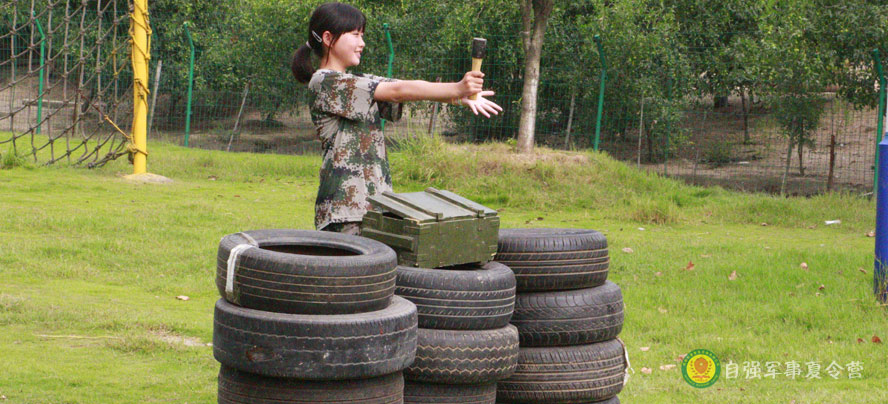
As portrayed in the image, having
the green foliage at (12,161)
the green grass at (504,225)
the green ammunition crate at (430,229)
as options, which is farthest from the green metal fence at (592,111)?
the green ammunition crate at (430,229)

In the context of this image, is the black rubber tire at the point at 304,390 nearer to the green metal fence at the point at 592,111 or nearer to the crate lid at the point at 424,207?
the crate lid at the point at 424,207

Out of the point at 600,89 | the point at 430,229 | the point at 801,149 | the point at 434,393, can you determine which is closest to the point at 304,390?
the point at 434,393

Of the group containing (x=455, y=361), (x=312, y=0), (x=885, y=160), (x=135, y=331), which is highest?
(x=312, y=0)

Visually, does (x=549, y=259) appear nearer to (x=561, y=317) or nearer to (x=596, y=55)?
(x=561, y=317)

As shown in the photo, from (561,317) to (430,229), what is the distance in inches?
32.3

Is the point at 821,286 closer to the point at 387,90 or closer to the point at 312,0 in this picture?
the point at 387,90

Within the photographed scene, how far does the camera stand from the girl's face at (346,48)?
4289mm

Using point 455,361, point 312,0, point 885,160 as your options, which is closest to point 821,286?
point 885,160

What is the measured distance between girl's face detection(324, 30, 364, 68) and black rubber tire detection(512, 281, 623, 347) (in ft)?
4.31

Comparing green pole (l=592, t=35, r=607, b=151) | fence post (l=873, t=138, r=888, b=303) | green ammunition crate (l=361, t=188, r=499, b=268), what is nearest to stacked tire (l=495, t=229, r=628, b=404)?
green ammunition crate (l=361, t=188, r=499, b=268)

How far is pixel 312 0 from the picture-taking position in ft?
58.3

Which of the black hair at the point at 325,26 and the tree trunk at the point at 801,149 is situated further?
the tree trunk at the point at 801,149

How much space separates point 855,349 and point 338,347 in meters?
4.05

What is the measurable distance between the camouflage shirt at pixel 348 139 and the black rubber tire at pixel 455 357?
0.64 meters
